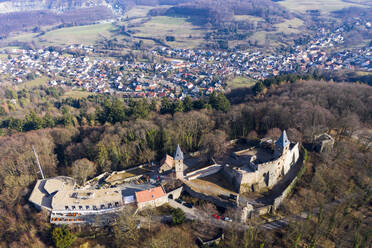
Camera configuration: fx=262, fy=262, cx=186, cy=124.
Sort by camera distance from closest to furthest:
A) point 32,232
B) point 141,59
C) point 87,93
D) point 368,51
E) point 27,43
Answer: point 32,232
point 87,93
point 368,51
point 141,59
point 27,43

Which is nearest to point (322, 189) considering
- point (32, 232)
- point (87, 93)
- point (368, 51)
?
point (32, 232)

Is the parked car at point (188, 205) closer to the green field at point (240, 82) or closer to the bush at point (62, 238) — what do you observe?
the bush at point (62, 238)

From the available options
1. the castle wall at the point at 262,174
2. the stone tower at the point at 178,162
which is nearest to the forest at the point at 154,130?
the castle wall at the point at 262,174

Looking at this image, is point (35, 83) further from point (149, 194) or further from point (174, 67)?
point (149, 194)

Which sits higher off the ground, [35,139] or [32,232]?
[35,139]

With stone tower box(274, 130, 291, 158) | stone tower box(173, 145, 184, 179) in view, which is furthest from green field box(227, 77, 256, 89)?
stone tower box(173, 145, 184, 179)

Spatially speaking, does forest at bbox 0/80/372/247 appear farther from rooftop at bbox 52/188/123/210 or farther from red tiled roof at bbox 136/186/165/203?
red tiled roof at bbox 136/186/165/203

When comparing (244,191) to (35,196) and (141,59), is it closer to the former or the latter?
(35,196)
